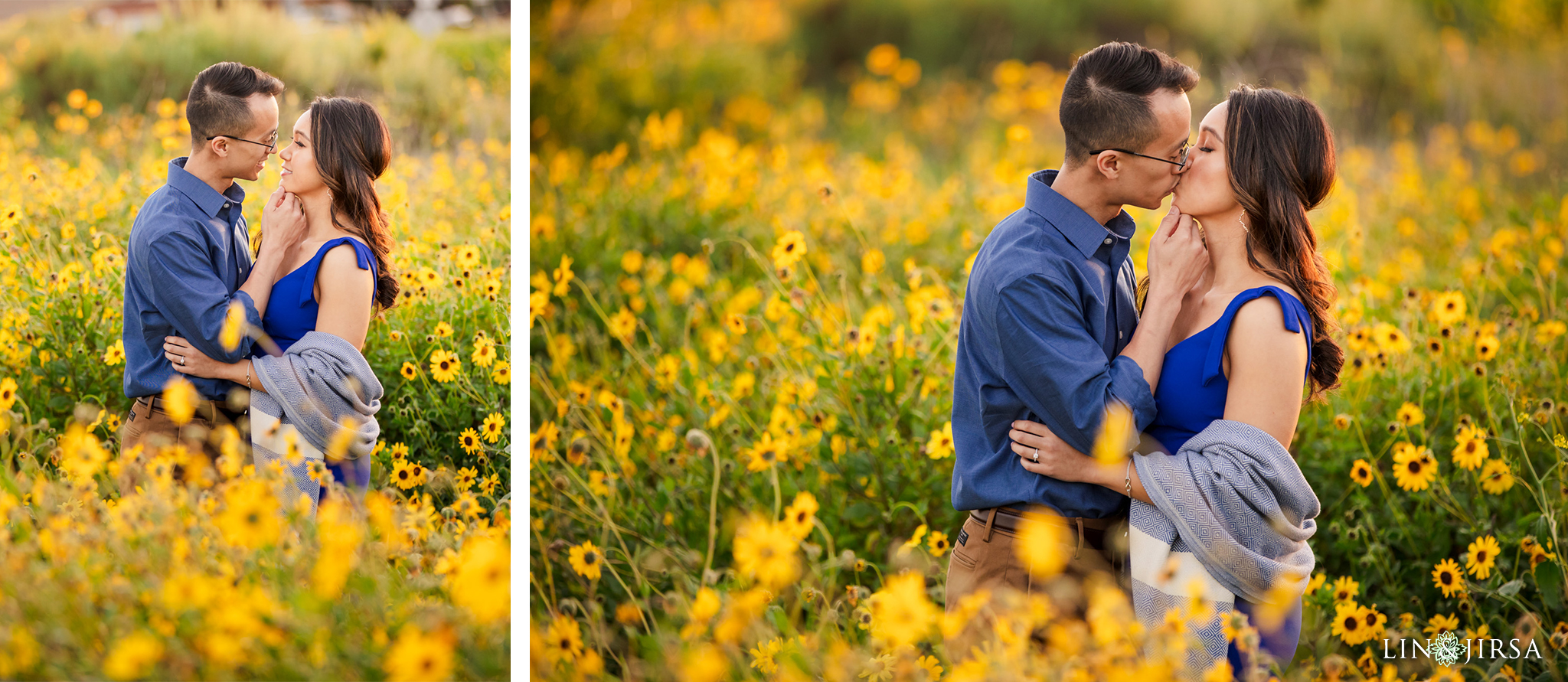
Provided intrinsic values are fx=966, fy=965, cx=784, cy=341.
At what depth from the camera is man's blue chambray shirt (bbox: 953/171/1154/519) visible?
185 centimetres

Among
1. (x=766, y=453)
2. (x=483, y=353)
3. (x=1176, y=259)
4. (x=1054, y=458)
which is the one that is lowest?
(x=766, y=453)

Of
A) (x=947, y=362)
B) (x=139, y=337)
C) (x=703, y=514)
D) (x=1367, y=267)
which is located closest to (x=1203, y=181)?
(x=947, y=362)

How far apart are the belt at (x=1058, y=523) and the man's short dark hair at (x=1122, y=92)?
0.77 m

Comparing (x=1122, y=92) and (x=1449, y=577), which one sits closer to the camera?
(x=1122, y=92)

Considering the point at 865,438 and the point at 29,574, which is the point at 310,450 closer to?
the point at 29,574

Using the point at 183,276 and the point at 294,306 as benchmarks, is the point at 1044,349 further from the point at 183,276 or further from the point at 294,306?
the point at 183,276

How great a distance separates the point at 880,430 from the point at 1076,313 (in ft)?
4.04

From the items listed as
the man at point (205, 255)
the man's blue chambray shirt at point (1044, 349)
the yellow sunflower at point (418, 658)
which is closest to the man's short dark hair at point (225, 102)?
the man at point (205, 255)

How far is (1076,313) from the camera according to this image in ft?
6.31

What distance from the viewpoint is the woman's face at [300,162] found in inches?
89.7

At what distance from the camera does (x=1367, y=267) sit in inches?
170

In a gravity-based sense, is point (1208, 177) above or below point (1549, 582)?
above

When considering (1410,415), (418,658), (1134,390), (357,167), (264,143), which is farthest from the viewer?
(1410,415)

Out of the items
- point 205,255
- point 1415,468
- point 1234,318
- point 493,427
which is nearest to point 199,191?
point 205,255
